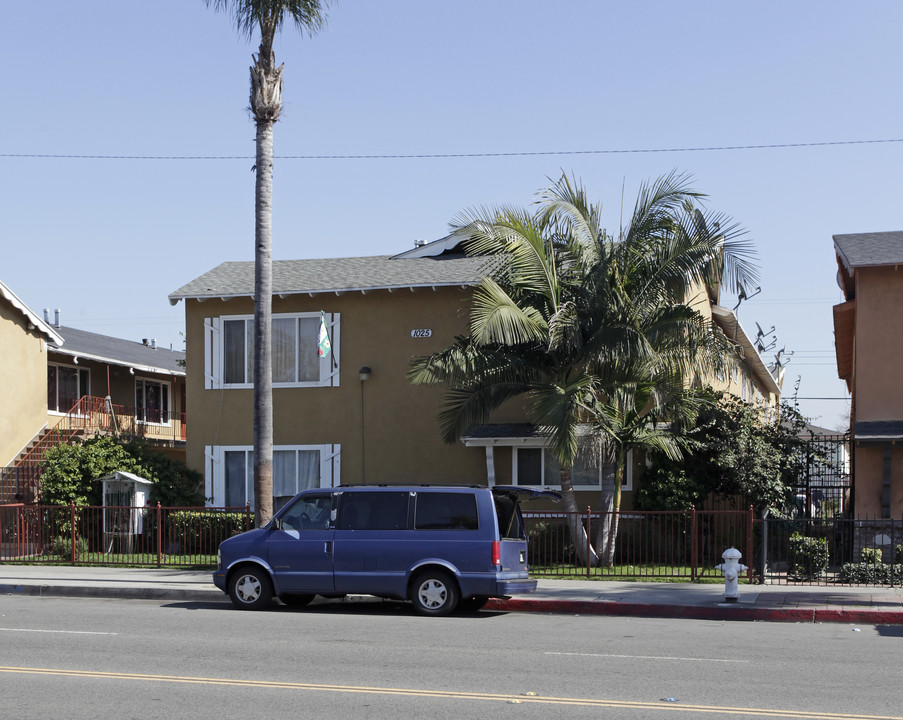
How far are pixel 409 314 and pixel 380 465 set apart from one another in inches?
140

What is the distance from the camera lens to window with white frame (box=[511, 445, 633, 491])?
914 inches

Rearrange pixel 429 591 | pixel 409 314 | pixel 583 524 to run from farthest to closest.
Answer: pixel 409 314, pixel 583 524, pixel 429 591

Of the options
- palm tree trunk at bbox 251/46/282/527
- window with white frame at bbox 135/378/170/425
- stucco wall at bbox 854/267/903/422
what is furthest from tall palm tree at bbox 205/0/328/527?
window with white frame at bbox 135/378/170/425

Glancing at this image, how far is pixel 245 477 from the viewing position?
2548 centimetres

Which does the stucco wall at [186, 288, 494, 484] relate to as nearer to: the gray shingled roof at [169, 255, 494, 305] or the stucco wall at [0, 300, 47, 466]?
the gray shingled roof at [169, 255, 494, 305]

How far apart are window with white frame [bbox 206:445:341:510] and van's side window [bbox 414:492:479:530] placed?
10.4m

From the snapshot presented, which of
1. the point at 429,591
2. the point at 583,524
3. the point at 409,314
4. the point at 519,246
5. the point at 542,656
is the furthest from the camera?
the point at 409,314

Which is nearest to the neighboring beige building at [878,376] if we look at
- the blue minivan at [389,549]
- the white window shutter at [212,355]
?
the blue minivan at [389,549]

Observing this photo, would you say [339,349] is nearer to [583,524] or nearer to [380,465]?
[380,465]

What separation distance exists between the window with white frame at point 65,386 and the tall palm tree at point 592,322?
17027 mm

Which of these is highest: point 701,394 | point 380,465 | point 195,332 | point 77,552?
point 195,332

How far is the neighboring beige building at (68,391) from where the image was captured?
94.8ft

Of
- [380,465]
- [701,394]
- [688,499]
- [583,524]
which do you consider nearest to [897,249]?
[701,394]

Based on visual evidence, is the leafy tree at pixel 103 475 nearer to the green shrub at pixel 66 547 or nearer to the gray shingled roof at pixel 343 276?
the green shrub at pixel 66 547
